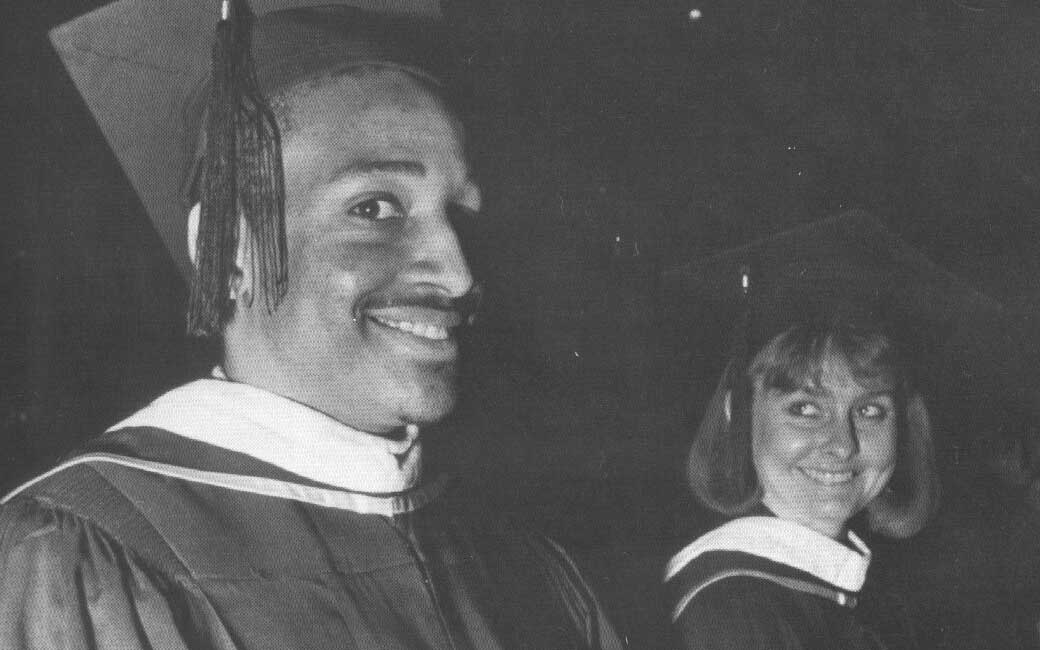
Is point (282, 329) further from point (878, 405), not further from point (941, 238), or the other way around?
point (941, 238)

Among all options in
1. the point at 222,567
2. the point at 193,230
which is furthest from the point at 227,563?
the point at 193,230

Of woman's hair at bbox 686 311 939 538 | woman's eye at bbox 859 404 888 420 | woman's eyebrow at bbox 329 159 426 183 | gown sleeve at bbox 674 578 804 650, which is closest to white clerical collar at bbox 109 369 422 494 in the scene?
woman's eyebrow at bbox 329 159 426 183

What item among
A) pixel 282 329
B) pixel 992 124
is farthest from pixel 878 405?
pixel 282 329

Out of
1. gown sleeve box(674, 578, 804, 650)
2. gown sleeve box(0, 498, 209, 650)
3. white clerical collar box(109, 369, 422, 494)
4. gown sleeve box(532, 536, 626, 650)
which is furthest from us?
gown sleeve box(674, 578, 804, 650)

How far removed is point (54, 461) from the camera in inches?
41.4

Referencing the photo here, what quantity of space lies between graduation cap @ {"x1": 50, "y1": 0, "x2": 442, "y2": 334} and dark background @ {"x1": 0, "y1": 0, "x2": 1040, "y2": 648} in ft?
0.97

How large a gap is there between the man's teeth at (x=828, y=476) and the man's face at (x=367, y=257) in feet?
2.28

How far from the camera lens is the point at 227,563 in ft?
3.02

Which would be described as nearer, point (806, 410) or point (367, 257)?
point (367, 257)

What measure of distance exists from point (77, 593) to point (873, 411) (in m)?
1.20

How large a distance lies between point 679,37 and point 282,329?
96 cm

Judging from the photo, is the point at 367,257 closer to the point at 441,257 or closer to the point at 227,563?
the point at 441,257

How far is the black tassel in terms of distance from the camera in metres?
1.00

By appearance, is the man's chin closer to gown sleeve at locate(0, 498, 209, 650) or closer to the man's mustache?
the man's mustache
